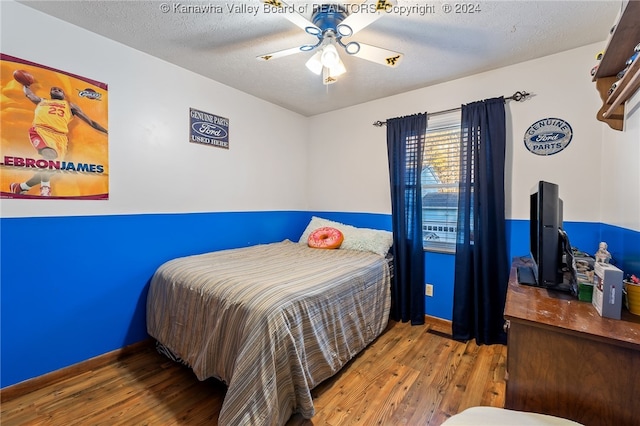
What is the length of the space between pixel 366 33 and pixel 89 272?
255 centimetres

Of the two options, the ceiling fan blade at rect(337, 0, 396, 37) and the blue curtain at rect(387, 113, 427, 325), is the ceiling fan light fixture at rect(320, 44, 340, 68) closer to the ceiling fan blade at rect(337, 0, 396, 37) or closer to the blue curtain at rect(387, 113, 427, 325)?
the ceiling fan blade at rect(337, 0, 396, 37)

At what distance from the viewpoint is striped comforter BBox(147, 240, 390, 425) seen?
1324 mm

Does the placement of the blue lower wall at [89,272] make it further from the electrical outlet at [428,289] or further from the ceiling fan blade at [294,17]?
the ceiling fan blade at [294,17]

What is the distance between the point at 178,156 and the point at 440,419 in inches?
105

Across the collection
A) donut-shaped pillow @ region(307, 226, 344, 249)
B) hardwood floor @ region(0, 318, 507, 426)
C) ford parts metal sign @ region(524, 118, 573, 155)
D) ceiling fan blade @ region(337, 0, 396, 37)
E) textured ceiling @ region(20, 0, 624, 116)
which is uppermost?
textured ceiling @ region(20, 0, 624, 116)

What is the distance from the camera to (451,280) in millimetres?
2566

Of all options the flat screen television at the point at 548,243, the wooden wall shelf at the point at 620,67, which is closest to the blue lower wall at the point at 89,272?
the flat screen television at the point at 548,243

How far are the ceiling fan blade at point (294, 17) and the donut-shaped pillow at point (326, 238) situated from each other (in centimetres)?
188

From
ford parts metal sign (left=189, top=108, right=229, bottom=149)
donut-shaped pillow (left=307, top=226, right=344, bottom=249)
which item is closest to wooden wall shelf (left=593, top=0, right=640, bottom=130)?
donut-shaped pillow (left=307, top=226, right=344, bottom=249)

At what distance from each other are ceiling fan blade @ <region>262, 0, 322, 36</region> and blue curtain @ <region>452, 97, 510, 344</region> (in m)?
1.58

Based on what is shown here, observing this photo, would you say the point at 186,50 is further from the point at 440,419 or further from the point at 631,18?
the point at 440,419

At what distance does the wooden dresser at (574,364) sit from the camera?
3.01 ft

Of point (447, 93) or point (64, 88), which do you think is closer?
point (64, 88)

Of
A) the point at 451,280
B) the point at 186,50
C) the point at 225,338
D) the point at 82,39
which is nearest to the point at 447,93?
the point at 451,280
